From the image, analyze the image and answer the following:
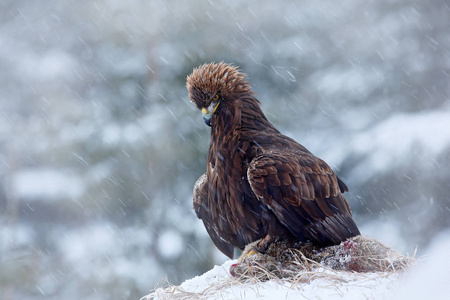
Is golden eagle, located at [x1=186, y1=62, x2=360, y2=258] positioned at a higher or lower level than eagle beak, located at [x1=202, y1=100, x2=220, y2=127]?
lower

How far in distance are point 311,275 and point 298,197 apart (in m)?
0.63

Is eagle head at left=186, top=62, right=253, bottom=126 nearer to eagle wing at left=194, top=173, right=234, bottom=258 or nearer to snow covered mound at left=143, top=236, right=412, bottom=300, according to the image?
eagle wing at left=194, top=173, right=234, bottom=258

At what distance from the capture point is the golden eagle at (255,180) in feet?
9.65

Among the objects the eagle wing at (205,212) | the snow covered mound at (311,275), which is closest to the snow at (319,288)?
the snow covered mound at (311,275)

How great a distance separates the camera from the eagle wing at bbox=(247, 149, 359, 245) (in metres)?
2.91

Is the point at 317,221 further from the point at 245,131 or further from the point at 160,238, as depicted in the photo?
the point at 160,238

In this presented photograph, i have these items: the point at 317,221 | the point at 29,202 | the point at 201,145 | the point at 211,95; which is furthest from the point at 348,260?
the point at 29,202

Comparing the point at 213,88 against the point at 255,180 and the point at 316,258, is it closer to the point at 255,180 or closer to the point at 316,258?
the point at 255,180

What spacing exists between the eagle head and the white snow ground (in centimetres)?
129

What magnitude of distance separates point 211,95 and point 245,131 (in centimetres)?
37

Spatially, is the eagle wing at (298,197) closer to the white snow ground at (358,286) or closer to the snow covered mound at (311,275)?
the snow covered mound at (311,275)

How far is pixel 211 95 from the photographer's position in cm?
339

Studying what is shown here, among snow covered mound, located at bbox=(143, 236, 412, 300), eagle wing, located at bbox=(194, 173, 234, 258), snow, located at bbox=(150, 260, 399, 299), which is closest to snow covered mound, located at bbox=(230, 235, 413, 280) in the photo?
snow covered mound, located at bbox=(143, 236, 412, 300)

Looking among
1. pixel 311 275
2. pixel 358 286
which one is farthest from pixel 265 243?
pixel 358 286
